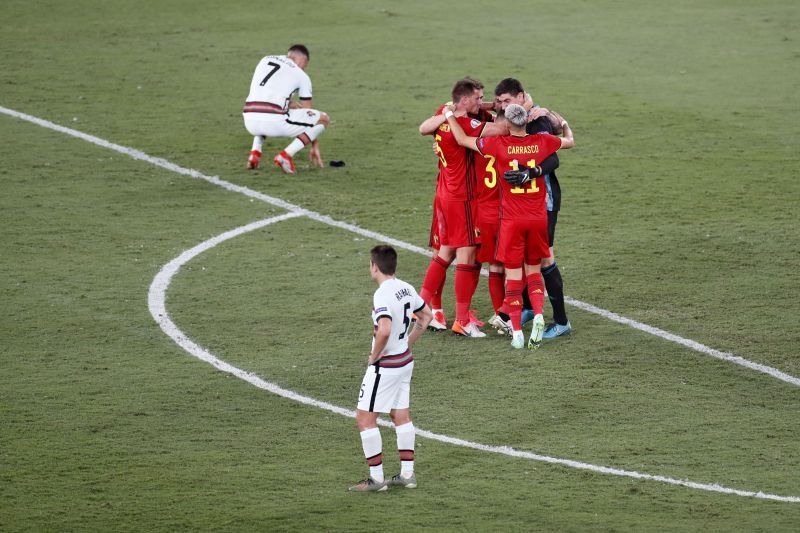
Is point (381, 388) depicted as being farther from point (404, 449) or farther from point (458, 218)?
point (458, 218)

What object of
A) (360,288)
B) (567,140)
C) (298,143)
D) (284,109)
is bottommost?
(360,288)

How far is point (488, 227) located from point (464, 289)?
59 centimetres

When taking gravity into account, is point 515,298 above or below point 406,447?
above

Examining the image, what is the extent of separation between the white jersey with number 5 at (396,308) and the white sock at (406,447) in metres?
0.51

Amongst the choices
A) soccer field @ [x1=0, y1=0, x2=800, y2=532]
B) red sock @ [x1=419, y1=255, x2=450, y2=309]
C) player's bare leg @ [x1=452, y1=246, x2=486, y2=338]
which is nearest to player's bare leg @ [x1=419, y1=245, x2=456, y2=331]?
red sock @ [x1=419, y1=255, x2=450, y2=309]

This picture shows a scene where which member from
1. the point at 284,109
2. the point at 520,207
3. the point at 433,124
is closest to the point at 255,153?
the point at 284,109

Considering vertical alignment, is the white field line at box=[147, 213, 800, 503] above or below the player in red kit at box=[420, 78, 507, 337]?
below

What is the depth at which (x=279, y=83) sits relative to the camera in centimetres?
1527

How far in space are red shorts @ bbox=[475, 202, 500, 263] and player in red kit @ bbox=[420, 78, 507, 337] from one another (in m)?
0.05

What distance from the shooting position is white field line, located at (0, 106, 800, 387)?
10.3 metres

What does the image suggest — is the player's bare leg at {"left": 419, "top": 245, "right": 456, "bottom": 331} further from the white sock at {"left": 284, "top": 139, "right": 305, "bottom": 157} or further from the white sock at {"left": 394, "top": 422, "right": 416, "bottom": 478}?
the white sock at {"left": 284, "top": 139, "right": 305, "bottom": 157}

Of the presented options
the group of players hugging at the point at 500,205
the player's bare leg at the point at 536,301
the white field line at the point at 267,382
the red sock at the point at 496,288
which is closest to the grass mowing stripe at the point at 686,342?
the group of players hugging at the point at 500,205

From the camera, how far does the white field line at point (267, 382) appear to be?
8062mm

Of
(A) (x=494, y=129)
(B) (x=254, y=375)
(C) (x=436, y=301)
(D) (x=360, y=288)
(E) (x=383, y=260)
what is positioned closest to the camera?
(E) (x=383, y=260)
